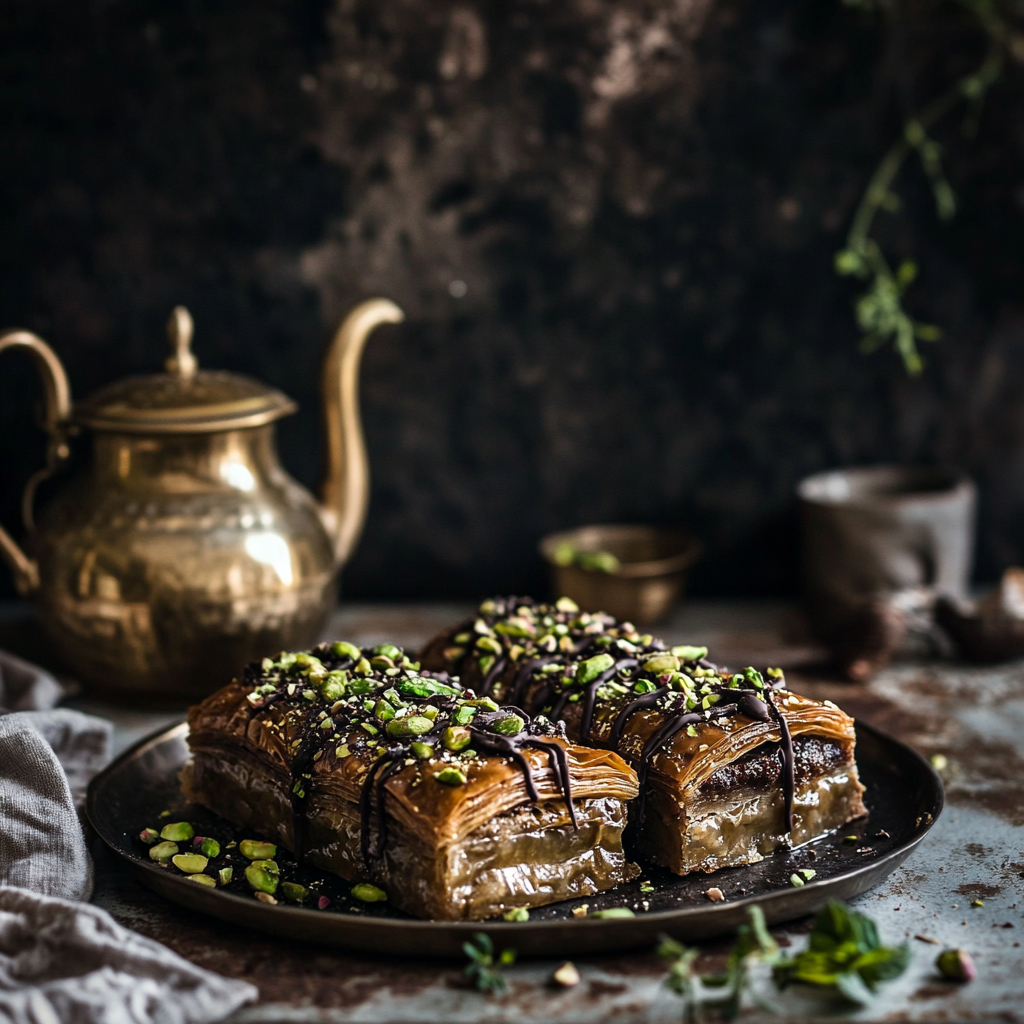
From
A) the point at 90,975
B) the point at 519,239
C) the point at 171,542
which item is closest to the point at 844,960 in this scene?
the point at 90,975

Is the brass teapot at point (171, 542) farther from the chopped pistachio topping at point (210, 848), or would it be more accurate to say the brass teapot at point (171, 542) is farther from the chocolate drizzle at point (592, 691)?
Result: the chocolate drizzle at point (592, 691)

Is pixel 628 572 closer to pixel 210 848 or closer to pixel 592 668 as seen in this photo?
pixel 592 668

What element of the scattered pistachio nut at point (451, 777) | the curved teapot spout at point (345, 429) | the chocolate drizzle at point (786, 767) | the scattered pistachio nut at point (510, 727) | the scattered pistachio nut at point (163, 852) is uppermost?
the curved teapot spout at point (345, 429)

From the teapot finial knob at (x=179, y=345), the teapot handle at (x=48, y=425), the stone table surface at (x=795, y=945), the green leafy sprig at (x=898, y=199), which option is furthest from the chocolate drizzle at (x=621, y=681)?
the green leafy sprig at (x=898, y=199)

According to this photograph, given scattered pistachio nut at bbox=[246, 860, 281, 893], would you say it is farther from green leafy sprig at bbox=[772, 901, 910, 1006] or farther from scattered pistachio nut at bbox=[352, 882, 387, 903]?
green leafy sprig at bbox=[772, 901, 910, 1006]

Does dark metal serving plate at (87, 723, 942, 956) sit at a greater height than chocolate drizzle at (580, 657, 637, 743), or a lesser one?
lesser

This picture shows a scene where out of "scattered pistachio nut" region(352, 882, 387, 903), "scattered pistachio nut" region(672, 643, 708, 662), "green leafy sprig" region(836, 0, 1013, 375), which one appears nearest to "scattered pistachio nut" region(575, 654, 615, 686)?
"scattered pistachio nut" region(672, 643, 708, 662)

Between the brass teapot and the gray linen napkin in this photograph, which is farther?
the brass teapot
